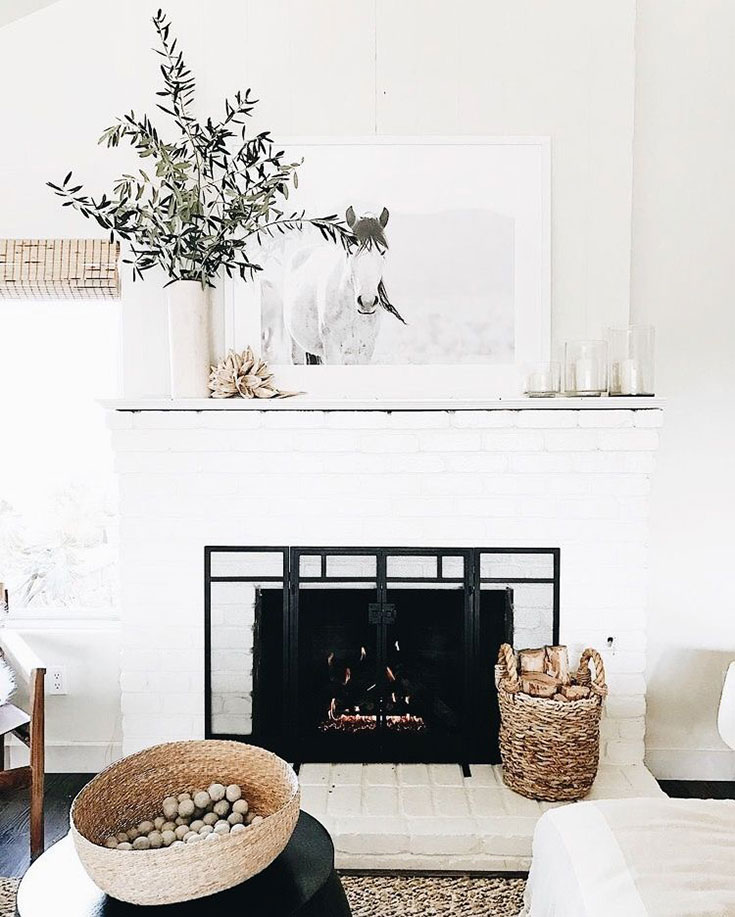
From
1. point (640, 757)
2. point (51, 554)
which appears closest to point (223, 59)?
point (51, 554)

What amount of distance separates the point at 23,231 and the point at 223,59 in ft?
2.86

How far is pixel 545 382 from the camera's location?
279 cm

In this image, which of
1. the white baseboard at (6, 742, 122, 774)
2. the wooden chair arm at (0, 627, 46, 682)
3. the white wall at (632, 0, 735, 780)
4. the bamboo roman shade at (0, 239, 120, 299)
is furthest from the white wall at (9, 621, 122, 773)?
the white wall at (632, 0, 735, 780)

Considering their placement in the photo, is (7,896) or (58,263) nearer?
(7,896)

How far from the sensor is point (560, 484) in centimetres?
279

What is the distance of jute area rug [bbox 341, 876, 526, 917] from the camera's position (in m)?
2.28

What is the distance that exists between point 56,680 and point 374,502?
1310 mm

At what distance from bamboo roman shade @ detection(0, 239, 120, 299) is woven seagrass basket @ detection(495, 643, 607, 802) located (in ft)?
6.13

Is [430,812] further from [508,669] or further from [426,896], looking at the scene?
[508,669]

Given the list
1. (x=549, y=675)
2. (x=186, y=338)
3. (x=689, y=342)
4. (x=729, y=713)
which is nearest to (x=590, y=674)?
(x=549, y=675)

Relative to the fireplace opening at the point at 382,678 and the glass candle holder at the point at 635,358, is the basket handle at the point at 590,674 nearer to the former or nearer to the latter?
the fireplace opening at the point at 382,678

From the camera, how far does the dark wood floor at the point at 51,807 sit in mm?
2551

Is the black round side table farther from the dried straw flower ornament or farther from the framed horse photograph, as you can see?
the framed horse photograph

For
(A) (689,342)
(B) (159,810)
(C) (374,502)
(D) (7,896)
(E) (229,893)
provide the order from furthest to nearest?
(A) (689,342)
(C) (374,502)
(D) (7,896)
(B) (159,810)
(E) (229,893)
